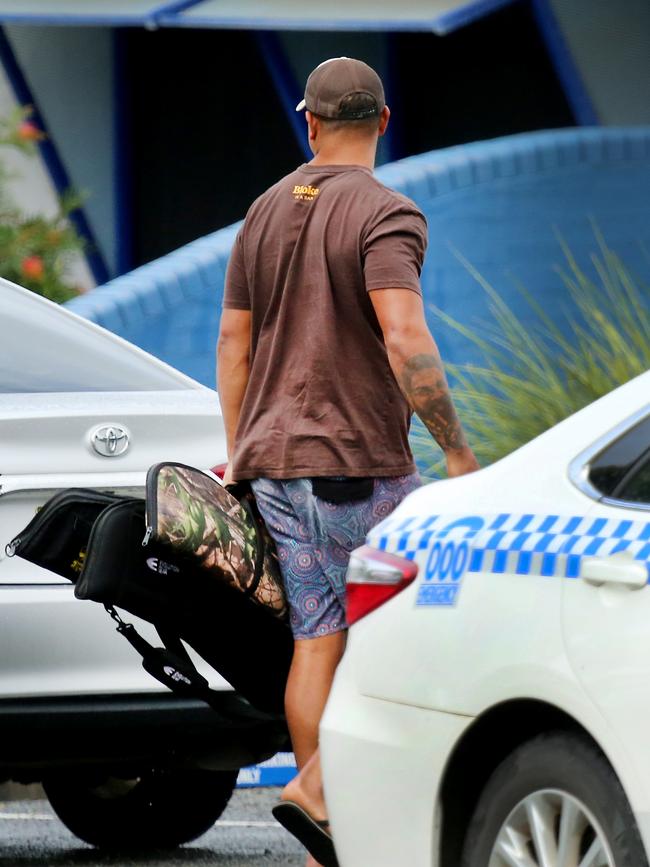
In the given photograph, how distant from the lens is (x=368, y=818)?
3.91m

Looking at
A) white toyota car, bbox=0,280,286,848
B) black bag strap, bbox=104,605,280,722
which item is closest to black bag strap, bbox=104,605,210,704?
black bag strap, bbox=104,605,280,722

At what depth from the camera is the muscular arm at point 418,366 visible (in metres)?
4.54

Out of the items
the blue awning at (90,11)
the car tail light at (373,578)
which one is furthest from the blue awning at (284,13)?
the car tail light at (373,578)

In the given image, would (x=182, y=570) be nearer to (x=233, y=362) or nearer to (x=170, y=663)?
(x=170, y=663)

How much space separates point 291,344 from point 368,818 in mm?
1291

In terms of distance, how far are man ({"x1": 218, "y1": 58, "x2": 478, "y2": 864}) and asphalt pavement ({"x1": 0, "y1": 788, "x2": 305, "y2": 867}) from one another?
4.56 feet

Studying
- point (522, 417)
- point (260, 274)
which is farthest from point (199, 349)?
point (260, 274)

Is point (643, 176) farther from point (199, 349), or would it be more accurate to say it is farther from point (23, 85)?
point (23, 85)

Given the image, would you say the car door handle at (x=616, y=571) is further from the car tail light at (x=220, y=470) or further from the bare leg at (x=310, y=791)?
the car tail light at (x=220, y=470)

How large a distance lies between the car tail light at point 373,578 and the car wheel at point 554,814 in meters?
0.46

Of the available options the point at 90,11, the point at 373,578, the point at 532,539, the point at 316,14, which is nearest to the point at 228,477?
the point at 373,578

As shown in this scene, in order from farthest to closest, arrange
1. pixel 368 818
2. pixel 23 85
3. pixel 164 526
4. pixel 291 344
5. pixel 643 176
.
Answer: pixel 23 85 < pixel 643 176 < pixel 291 344 < pixel 164 526 < pixel 368 818

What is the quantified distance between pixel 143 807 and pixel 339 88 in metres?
2.43

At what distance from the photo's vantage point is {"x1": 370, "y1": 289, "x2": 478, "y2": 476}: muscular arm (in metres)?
4.54
